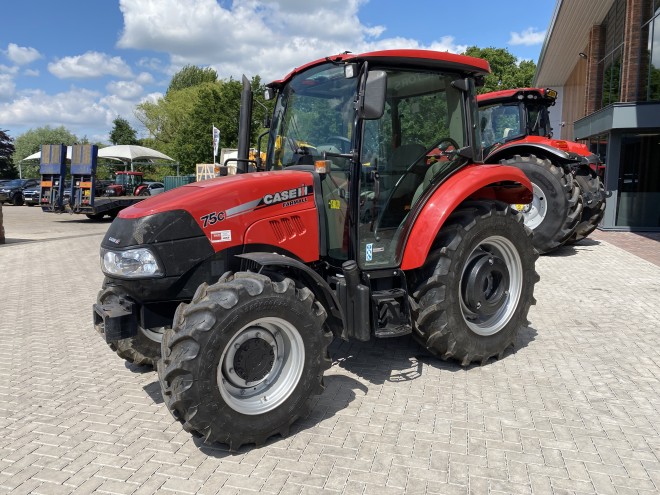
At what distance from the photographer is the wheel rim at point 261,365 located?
10.7 ft

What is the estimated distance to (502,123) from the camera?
1025 centimetres

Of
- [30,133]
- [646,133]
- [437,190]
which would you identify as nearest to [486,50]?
[646,133]

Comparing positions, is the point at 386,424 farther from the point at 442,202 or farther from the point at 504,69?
the point at 504,69

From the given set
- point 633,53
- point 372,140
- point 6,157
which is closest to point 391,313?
point 372,140

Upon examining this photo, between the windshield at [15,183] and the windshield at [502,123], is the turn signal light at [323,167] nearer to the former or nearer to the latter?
the windshield at [502,123]

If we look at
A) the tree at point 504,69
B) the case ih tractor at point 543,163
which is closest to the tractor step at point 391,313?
the case ih tractor at point 543,163

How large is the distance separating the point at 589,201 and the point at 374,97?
7.60m

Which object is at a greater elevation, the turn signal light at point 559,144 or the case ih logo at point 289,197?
the turn signal light at point 559,144

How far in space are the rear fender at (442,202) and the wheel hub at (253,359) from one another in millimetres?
1338

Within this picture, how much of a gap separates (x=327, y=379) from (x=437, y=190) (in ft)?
5.79

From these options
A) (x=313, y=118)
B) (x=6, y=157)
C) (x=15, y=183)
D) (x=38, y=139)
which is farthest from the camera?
(x=38, y=139)

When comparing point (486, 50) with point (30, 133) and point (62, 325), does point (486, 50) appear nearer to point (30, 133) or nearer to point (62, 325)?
point (62, 325)

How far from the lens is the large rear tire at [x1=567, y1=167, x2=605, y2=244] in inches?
384

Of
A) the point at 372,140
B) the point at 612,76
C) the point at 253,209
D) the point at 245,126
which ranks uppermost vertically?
the point at 612,76
